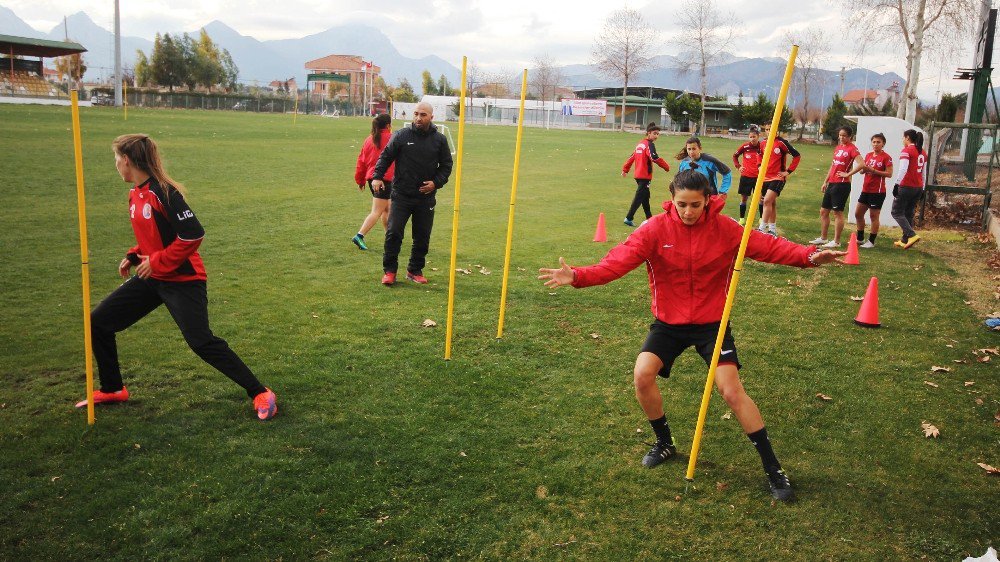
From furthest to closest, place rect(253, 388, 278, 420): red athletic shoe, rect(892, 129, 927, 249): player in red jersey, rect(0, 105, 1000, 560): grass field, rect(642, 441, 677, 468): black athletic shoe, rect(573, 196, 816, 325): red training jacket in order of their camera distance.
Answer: rect(892, 129, 927, 249): player in red jersey → rect(253, 388, 278, 420): red athletic shoe → rect(642, 441, 677, 468): black athletic shoe → rect(573, 196, 816, 325): red training jacket → rect(0, 105, 1000, 560): grass field

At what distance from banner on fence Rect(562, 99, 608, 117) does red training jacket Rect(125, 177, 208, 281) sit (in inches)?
3107

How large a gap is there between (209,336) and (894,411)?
230 inches

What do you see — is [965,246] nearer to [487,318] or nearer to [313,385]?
[487,318]

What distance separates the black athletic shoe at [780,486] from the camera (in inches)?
181

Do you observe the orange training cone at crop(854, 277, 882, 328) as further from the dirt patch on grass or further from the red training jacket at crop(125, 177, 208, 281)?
the red training jacket at crop(125, 177, 208, 281)

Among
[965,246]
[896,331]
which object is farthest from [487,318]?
[965,246]

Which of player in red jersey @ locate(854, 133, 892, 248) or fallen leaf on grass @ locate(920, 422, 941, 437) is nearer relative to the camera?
fallen leaf on grass @ locate(920, 422, 941, 437)

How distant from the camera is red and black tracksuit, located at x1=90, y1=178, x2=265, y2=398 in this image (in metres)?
5.11

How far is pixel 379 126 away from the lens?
11172 mm

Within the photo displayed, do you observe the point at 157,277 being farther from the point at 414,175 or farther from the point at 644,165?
the point at 644,165

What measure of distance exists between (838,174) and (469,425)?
10.7 m

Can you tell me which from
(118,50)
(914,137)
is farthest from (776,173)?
(118,50)

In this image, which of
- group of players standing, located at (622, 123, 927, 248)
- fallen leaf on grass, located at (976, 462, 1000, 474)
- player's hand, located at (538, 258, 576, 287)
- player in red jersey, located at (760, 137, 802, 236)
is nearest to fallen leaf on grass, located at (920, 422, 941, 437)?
fallen leaf on grass, located at (976, 462, 1000, 474)

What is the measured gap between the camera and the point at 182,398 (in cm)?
578
